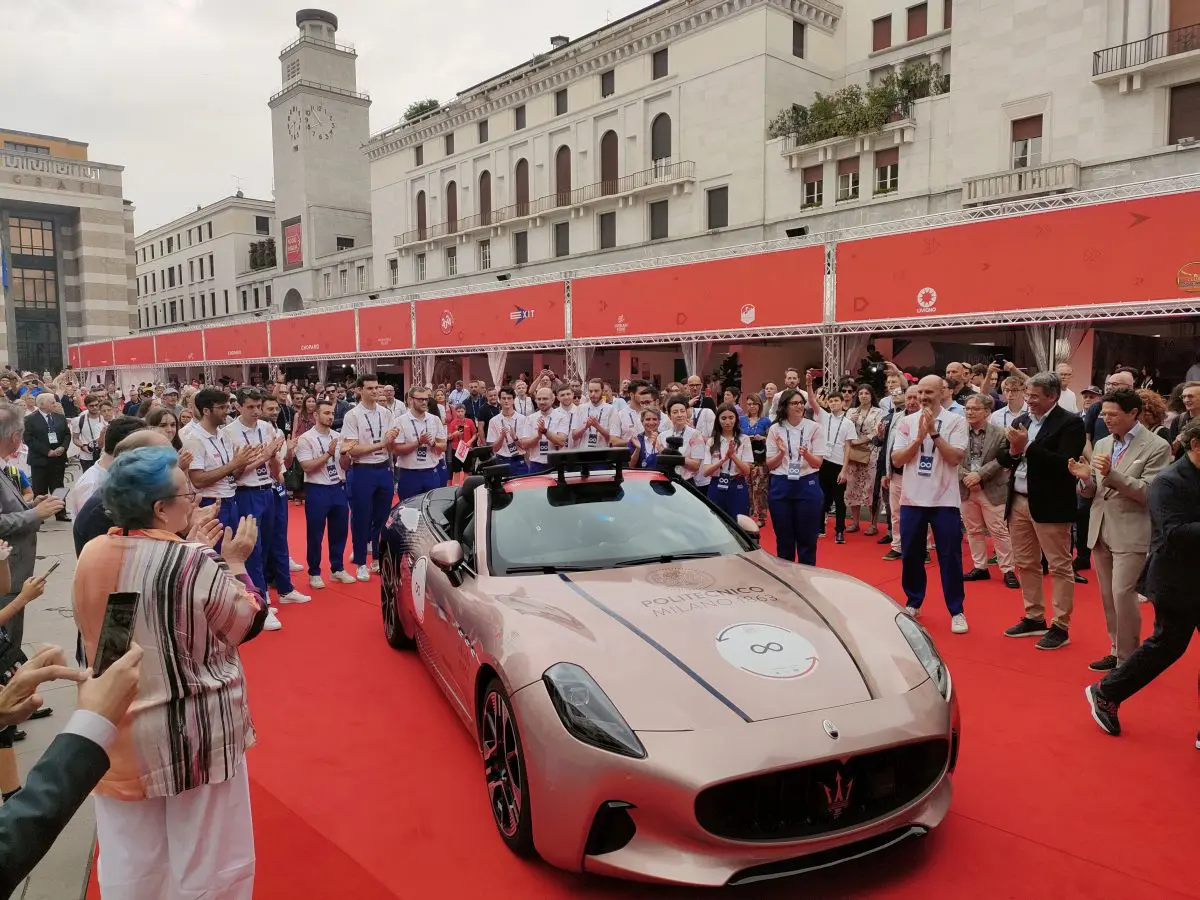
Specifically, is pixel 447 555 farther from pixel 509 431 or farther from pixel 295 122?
pixel 295 122

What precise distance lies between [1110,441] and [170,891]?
18.3 feet

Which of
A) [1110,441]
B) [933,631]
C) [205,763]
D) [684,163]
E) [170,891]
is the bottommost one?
[933,631]

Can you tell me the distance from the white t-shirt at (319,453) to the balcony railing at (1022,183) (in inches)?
929

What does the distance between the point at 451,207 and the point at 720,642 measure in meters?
47.0

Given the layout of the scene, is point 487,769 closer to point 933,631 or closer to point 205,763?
point 205,763

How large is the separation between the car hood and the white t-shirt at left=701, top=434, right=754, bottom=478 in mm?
3880

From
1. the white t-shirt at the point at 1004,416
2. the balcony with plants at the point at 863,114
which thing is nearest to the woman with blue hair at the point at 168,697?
the white t-shirt at the point at 1004,416

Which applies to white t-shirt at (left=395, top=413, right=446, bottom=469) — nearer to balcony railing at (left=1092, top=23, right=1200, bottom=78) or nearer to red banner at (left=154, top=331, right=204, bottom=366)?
balcony railing at (left=1092, top=23, right=1200, bottom=78)

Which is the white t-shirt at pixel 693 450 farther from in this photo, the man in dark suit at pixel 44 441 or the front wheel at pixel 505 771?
the man in dark suit at pixel 44 441

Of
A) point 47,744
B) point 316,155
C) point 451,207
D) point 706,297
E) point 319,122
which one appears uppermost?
point 319,122

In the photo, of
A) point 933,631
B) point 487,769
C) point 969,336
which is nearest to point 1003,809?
A: point 487,769

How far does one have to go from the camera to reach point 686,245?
3428 centimetres

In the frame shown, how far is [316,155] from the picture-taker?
58875 millimetres

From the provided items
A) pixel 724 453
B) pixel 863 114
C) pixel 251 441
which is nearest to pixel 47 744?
pixel 251 441
